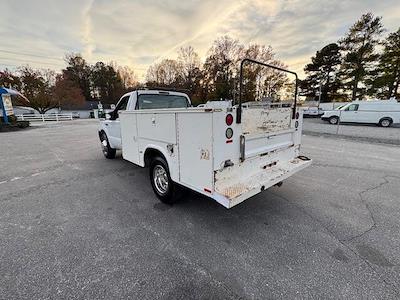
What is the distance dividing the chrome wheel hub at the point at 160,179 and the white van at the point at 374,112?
1589 centimetres

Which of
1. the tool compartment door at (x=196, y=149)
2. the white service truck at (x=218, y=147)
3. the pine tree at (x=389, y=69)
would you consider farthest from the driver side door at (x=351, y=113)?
the pine tree at (x=389, y=69)

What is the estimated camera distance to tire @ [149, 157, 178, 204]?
3.42m

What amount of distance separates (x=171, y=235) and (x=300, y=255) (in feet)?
5.27

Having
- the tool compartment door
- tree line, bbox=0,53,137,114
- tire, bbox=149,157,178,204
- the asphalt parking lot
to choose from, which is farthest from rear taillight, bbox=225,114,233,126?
tree line, bbox=0,53,137,114

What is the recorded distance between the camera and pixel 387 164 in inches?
233

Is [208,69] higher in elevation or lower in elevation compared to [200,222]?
higher

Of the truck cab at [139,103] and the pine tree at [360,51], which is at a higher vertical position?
the pine tree at [360,51]

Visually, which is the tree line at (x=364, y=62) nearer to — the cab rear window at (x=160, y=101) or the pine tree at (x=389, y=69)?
the pine tree at (x=389, y=69)

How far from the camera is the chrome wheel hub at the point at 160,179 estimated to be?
146 inches

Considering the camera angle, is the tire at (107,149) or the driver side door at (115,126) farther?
the tire at (107,149)

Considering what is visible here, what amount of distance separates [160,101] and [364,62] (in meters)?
38.2

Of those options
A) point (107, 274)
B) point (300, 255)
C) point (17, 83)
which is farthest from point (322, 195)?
point (17, 83)

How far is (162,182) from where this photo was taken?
3.82 m

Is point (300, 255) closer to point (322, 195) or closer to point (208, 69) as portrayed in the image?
point (322, 195)
